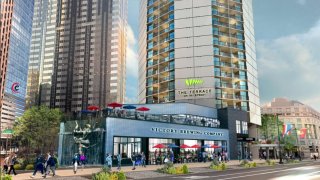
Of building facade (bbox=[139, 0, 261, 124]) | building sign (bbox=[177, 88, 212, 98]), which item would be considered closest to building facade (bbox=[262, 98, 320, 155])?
building facade (bbox=[139, 0, 261, 124])

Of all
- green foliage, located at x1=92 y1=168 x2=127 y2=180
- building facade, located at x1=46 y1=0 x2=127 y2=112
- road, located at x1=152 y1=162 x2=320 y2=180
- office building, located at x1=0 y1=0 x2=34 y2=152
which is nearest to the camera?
green foliage, located at x1=92 y1=168 x2=127 y2=180

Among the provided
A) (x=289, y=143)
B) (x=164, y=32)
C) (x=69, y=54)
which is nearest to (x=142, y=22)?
(x=164, y=32)

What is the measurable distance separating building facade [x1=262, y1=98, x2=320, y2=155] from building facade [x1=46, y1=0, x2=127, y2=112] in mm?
87340

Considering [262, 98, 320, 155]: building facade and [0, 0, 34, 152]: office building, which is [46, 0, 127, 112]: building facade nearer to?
[0, 0, 34, 152]: office building

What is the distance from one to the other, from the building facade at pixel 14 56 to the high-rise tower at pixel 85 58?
40.2 ft

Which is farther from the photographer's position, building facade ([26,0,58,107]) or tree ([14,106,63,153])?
building facade ([26,0,58,107])

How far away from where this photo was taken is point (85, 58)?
17950 cm

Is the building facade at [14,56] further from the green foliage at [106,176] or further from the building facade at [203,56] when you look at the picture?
the green foliage at [106,176]

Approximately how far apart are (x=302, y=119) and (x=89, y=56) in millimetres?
118414

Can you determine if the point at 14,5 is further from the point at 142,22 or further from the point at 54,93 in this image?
the point at 142,22

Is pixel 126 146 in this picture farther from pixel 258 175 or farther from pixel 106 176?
pixel 106 176

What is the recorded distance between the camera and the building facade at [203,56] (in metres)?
69.1

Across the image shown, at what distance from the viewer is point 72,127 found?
42.8m

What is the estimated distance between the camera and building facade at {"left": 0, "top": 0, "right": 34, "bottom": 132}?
16075 centimetres
